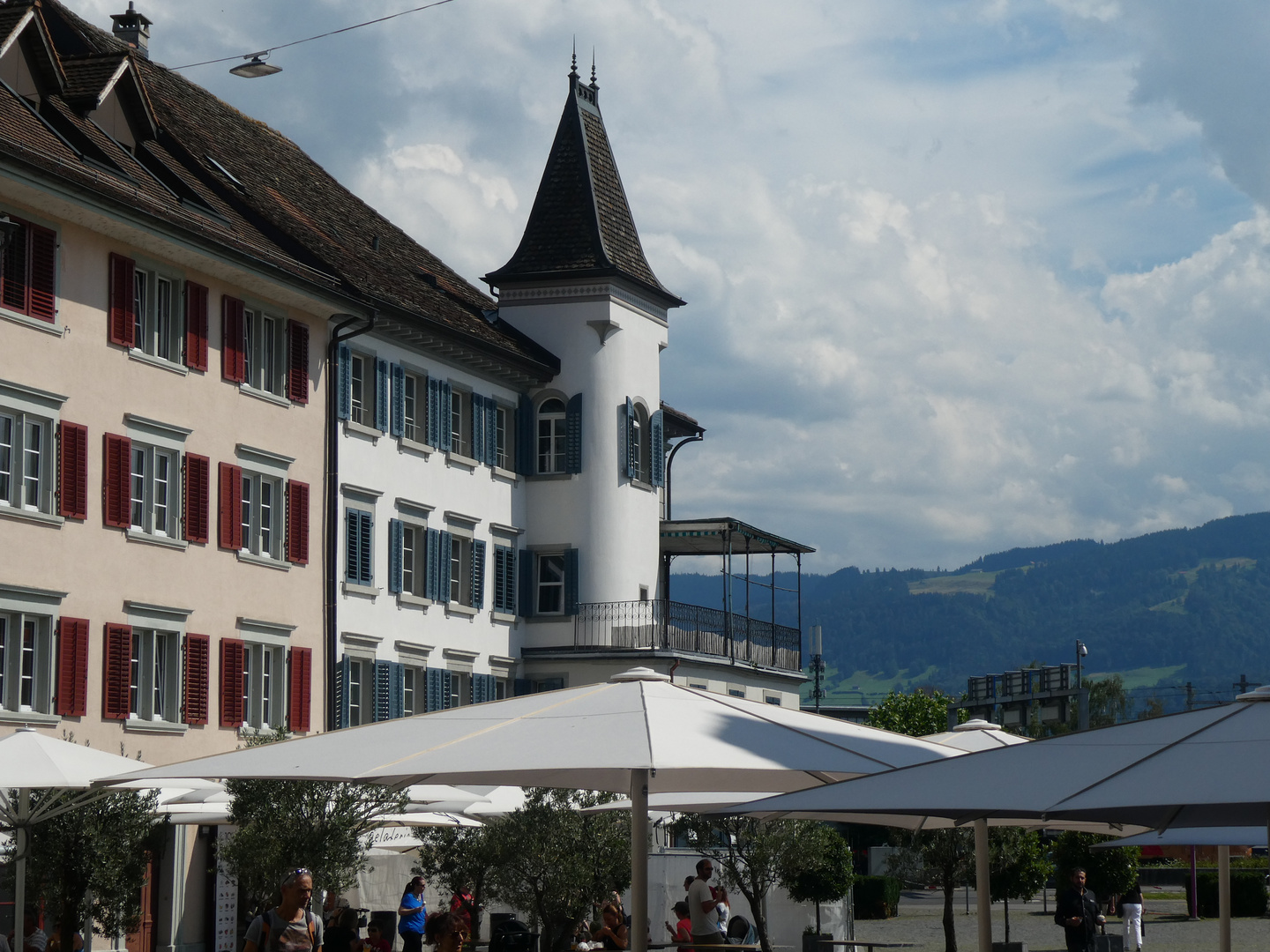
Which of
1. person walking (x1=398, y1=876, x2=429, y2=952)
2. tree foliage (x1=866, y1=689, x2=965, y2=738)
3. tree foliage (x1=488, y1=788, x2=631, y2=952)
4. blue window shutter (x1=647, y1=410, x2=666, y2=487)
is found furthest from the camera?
tree foliage (x1=866, y1=689, x2=965, y2=738)

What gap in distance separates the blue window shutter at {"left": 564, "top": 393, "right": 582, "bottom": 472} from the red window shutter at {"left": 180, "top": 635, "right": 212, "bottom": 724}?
14003mm

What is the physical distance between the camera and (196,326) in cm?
3456

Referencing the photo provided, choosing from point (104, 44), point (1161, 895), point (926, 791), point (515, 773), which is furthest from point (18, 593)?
point (1161, 895)

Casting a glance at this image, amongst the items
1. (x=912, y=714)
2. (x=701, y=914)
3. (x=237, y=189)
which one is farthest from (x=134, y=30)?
(x=912, y=714)

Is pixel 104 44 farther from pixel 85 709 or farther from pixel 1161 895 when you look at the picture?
pixel 1161 895

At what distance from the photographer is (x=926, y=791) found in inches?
410

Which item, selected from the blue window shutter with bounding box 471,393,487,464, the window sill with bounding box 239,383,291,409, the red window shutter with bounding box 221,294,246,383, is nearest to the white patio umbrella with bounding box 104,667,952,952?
the red window shutter with bounding box 221,294,246,383

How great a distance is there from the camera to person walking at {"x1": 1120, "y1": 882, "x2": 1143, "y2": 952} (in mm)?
39219

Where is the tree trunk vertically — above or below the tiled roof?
below

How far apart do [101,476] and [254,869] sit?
8.06 meters

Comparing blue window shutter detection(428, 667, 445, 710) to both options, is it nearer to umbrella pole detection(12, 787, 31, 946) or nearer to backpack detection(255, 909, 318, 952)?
umbrella pole detection(12, 787, 31, 946)

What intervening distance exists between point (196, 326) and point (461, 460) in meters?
9.94

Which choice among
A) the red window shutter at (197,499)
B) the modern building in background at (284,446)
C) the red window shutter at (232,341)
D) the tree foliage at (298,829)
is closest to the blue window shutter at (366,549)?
the modern building in background at (284,446)

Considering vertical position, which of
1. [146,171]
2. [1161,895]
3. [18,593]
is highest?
[146,171]
